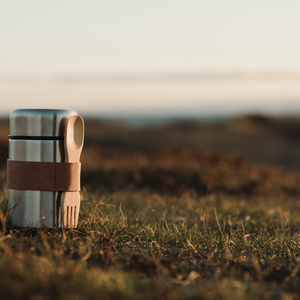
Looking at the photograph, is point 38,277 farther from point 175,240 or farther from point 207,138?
point 207,138

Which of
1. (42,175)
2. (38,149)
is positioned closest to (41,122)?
(38,149)

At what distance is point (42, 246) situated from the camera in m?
2.92

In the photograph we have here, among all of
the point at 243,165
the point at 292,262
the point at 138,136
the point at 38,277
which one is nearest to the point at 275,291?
the point at 292,262

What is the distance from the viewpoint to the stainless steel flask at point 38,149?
10.6 ft

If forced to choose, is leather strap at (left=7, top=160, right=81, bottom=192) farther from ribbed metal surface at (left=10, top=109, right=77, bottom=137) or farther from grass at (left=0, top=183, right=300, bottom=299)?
grass at (left=0, top=183, right=300, bottom=299)

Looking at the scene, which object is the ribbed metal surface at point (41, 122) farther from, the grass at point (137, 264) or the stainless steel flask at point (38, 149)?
the grass at point (137, 264)

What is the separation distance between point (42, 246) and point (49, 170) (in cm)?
63

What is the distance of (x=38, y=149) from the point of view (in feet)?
10.6

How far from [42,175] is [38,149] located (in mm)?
214

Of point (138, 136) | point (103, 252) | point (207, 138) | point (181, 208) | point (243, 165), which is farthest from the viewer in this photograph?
point (207, 138)

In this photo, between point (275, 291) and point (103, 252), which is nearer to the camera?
point (275, 291)

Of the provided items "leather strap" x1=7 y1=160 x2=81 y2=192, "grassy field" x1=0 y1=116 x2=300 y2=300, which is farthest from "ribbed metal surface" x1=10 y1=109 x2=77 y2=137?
"grassy field" x1=0 y1=116 x2=300 y2=300

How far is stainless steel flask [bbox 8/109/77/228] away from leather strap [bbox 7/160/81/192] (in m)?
0.04

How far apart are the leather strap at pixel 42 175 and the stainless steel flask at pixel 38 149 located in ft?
0.12
